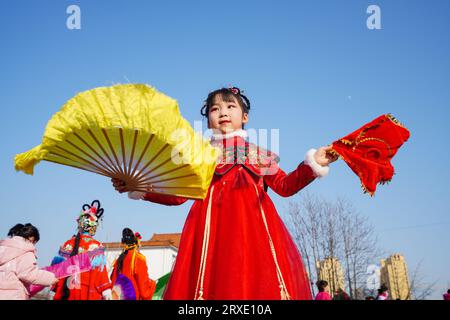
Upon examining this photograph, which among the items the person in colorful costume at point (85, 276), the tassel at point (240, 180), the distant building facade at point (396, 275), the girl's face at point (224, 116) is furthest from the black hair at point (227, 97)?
the distant building facade at point (396, 275)

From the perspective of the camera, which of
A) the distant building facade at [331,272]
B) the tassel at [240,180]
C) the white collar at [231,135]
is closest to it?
the tassel at [240,180]

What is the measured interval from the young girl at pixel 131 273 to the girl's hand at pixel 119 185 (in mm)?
3935

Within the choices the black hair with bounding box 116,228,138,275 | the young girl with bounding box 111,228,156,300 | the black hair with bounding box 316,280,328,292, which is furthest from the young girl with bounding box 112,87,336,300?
Result: the black hair with bounding box 316,280,328,292

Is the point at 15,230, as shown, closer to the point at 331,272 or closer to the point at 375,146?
the point at 375,146

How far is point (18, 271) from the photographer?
4.19 metres

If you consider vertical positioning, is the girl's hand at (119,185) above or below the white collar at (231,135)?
below

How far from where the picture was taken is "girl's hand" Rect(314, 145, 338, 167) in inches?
103

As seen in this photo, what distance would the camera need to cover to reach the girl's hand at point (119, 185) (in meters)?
2.65

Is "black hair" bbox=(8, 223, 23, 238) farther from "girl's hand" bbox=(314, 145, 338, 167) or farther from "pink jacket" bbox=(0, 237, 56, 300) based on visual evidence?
"girl's hand" bbox=(314, 145, 338, 167)

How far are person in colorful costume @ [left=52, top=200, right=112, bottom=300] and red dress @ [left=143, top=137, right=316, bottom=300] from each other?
3.32 meters

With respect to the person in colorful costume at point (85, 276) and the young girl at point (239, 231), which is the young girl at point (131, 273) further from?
the young girl at point (239, 231)

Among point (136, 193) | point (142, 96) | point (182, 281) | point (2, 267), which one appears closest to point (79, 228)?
point (2, 267)
